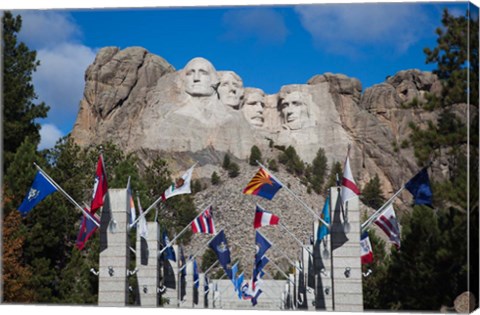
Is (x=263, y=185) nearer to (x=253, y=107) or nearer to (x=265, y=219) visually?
(x=265, y=219)

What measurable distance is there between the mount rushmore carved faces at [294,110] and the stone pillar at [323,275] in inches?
3213

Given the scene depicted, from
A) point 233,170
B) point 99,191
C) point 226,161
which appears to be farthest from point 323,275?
point 226,161

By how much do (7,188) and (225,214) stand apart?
57.6 meters

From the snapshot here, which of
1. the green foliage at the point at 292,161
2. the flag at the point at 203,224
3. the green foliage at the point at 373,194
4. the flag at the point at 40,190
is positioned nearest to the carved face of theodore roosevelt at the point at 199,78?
the green foliage at the point at 292,161

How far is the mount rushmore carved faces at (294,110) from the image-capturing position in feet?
358

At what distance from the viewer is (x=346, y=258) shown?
864 inches

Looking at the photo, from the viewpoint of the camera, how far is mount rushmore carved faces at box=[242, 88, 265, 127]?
11219cm

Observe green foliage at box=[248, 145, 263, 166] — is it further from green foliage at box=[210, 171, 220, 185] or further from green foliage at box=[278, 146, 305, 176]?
green foliage at box=[210, 171, 220, 185]

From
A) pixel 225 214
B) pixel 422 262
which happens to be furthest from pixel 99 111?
pixel 422 262

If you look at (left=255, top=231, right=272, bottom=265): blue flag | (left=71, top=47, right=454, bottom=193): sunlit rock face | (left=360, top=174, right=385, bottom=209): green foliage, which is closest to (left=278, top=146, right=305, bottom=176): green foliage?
(left=71, top=47, right=454, bottom=193): sunlit rock face

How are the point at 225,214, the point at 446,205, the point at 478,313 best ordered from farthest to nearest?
the point at 225,214
the point at 446,205
the point at 478,313

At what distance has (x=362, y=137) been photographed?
10456 centimetres

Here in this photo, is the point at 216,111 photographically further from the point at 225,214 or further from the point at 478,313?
the point at 478,313

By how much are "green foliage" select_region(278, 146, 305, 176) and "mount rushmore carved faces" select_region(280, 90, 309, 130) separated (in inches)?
251
